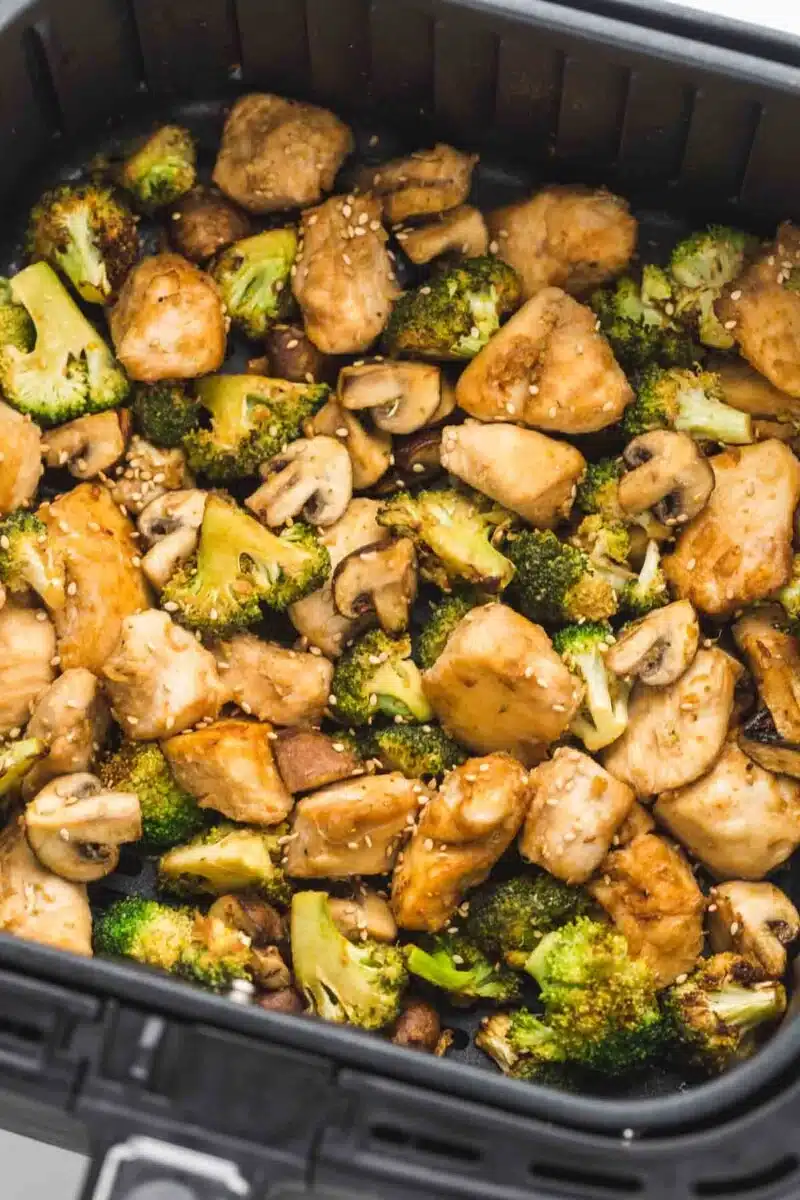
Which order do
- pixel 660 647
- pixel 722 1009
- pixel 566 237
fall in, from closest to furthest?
pixel 722 1009 → pixel 660 647 → pixel 566 237

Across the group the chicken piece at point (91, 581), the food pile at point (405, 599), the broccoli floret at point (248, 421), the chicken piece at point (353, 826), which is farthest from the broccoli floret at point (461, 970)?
the broccoli floret at point (248, 421)

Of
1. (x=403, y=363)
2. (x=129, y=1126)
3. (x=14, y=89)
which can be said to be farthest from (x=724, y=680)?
(x=14, y=89)

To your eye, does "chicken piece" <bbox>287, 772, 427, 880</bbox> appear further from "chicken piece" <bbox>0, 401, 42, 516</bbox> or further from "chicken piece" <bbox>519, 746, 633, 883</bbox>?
"chicken piece" <bbox>0, 401, 42, 516</bbox>

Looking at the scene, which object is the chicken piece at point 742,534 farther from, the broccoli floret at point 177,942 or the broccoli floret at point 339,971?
the broccoli floret at point 177,942

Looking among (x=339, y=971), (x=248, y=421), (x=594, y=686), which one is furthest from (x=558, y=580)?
(x=339, y=971)

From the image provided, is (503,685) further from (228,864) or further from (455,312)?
(455,312)

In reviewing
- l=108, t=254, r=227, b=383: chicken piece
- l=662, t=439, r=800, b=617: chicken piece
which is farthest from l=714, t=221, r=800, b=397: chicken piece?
l=108, t=254, r=227, b=383: chicken piece

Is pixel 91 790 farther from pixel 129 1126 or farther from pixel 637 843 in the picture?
pixel 637 843
